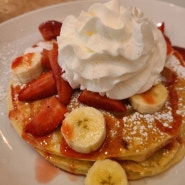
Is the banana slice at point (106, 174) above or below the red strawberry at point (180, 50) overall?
below

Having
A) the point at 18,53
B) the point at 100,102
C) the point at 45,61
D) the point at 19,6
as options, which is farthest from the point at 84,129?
the point at 19,6

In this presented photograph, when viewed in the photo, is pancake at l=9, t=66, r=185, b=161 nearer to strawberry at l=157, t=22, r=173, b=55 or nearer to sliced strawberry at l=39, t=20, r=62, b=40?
strawberry at l=157, t=22, r=173, b=55

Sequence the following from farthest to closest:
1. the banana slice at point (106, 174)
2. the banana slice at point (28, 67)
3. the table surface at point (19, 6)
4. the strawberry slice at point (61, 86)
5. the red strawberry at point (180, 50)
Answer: the table surface at point (19, 6)
the red strawberry at point (180, 50)
the banana slice at point (28, 67)
the strawberry slice at point (61, 86)
the banana slice at point (106, 174)

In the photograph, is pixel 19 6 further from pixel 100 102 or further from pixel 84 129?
pixel 84 129

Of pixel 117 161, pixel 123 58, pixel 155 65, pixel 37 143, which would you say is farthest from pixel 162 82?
pixel 37 143

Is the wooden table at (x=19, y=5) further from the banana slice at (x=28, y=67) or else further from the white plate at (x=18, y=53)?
the banana slice at (x=28, y=67)

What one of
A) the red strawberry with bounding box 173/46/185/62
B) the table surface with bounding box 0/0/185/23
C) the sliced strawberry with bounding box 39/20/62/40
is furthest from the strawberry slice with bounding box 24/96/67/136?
the table surface with bounding box 0/0/185/23

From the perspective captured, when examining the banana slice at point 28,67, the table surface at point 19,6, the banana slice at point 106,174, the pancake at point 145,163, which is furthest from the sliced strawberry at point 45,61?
the table surface at point 19,6
